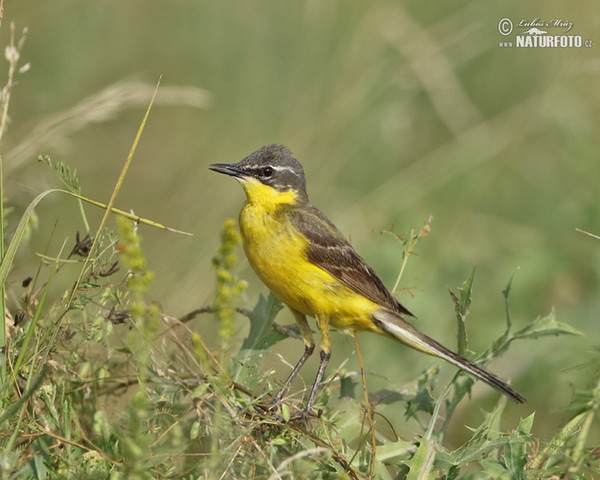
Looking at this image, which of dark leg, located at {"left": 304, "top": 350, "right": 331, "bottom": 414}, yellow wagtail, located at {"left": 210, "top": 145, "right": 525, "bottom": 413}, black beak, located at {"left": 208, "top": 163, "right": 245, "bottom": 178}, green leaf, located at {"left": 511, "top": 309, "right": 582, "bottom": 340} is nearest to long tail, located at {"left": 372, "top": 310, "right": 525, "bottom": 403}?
yellow wagtail, located at {"left": 210, "top": 145, "right": 525, "bottom": 413}

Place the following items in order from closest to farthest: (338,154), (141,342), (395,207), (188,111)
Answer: (141,342) < (395,207) < (338,154) < (188,111)

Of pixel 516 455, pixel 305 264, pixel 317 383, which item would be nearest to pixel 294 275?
pixel 305 264

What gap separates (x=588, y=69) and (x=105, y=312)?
478 cm

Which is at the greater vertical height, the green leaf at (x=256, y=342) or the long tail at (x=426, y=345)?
the green leaf at (x=256, y=342)

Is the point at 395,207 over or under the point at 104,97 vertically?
under

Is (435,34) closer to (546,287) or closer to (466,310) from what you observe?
(546,287)

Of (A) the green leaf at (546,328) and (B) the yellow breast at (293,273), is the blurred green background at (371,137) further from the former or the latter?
(A) the green leaf at (546,328)

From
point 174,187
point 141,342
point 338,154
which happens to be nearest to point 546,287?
point 338,154

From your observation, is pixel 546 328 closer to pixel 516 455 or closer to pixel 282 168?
pixel 516 455

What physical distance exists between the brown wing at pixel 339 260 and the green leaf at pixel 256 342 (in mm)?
568

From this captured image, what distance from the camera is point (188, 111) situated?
9562 millimetres

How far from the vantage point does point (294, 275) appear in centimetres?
544

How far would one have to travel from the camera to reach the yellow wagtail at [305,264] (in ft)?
17.9

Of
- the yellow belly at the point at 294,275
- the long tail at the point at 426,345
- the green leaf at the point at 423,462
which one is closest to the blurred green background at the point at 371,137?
the yellow belly at the point at 294,275
